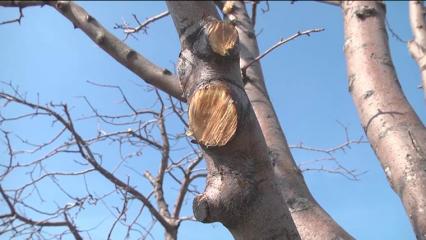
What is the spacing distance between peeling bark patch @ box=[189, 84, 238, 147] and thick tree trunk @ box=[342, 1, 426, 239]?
600mm

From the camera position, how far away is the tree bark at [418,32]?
2.04 meters

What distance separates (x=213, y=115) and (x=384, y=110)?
744 millimetres

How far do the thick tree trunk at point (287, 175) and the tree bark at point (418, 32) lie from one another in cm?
95

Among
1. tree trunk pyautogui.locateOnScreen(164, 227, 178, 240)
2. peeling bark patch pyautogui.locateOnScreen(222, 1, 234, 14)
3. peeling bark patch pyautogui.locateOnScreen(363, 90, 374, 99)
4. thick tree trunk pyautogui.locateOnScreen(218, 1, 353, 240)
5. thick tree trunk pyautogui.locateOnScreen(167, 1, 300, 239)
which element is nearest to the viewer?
thick tree trunk pyautogui.locateOnScreen(167, 1, 300, 239)

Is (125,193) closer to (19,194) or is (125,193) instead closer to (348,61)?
(19,194)

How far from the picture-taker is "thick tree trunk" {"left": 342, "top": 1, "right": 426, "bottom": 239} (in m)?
1.05

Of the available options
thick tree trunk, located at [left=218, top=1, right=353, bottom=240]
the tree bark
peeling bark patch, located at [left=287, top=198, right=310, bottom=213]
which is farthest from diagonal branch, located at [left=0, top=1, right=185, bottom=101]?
the tree bark

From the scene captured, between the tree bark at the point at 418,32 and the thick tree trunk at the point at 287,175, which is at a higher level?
the tree bark at the point at 418,32

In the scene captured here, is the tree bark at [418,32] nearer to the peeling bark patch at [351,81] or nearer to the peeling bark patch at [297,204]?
the peeling bark patch at [351,81]

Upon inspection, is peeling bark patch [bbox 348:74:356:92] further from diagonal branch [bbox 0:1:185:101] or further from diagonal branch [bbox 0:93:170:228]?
diagonal branch [bbox 0:93:170:228]

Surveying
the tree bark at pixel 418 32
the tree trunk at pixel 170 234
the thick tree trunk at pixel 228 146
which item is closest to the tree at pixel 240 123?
the thick tree trunk at pixel 228 146

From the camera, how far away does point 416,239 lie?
0.97 meters

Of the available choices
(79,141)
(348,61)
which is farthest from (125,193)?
(348,61)

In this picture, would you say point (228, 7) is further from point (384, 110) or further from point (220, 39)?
point (220, 39)
